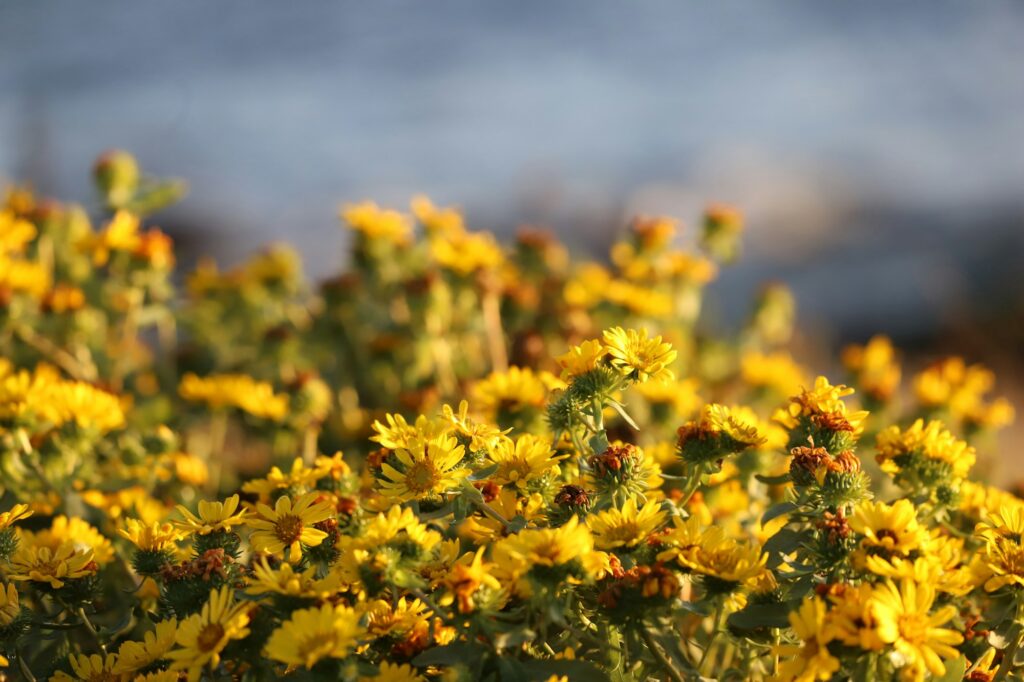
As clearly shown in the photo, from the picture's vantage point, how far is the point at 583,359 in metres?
1.39

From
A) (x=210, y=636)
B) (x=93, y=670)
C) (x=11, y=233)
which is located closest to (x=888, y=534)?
(x=210, y=636)

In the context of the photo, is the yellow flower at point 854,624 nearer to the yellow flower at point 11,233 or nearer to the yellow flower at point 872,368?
the yellow flower at point 872,368

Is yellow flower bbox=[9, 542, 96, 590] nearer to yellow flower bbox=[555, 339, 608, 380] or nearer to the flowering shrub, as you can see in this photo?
the flowering shrub

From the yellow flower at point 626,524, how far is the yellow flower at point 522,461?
11 centimetres

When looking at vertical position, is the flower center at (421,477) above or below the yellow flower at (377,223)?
above

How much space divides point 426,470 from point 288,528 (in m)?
0.19

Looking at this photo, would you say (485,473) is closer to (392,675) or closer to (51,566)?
(392,675)

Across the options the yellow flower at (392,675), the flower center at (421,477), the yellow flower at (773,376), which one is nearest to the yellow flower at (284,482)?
the flower center at (421,477)

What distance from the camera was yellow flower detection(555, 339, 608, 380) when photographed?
1.38 m

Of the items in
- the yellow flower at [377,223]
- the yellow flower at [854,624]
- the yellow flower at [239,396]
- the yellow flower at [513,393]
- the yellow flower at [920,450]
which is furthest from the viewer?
the yellow flower at [377,223]

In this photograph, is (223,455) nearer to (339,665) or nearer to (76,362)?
(76,362)

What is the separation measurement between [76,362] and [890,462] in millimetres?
2103

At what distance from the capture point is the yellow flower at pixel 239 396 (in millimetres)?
2412

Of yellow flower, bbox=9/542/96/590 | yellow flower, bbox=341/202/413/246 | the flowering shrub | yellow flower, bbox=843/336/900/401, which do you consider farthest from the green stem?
yellow flower, bbox=341/202/413/246
